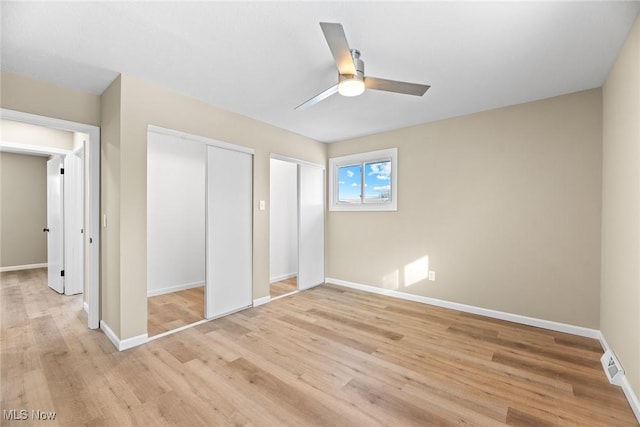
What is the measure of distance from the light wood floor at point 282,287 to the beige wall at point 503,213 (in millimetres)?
1326

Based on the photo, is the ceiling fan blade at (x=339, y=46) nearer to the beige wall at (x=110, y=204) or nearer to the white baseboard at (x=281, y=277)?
the beige wall at (x=110, y=204)

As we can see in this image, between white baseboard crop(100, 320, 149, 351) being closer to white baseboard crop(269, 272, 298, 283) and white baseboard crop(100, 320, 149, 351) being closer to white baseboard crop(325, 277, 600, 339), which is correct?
white baseboard crop(269, 272, 298, 283)

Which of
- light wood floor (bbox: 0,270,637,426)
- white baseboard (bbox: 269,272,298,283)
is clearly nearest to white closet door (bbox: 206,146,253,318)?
light wood floor (bbox: 0,270,637,426)

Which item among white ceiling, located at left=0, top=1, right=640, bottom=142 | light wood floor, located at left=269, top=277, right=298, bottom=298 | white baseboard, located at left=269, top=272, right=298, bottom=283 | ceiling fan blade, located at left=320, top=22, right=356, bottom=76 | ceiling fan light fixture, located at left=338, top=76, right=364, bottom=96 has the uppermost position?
white ceiling, located at left=0, top=1, right=640, bottom=142

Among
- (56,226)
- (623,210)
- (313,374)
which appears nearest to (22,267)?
(56,226)

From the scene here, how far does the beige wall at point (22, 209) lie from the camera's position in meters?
5.52

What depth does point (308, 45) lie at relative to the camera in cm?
198

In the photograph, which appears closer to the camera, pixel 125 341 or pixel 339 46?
pixel 339 46

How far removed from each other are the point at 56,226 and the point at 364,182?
4957 millimetres

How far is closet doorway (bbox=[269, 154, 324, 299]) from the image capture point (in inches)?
171

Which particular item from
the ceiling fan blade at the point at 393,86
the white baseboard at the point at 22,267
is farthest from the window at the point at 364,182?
the white baseboard at the point at 22,267

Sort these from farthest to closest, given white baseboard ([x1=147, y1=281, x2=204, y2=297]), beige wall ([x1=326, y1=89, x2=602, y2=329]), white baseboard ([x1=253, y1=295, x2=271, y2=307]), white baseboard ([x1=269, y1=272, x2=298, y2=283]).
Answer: white baseboard ([x1=269, y1=272, x2=298, y2=283])
white baseboard ([x1=147, y1=281, x2=204, y2=297])
white baseboard ([x1=253, y1=295, x2=271, y2=307])
beige wall ([x1=326, y1=89, x2=602, y2=329])

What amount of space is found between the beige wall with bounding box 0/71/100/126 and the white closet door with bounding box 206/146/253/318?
1185 millimetres

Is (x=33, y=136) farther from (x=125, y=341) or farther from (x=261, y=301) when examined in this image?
(x=261, y=301)
